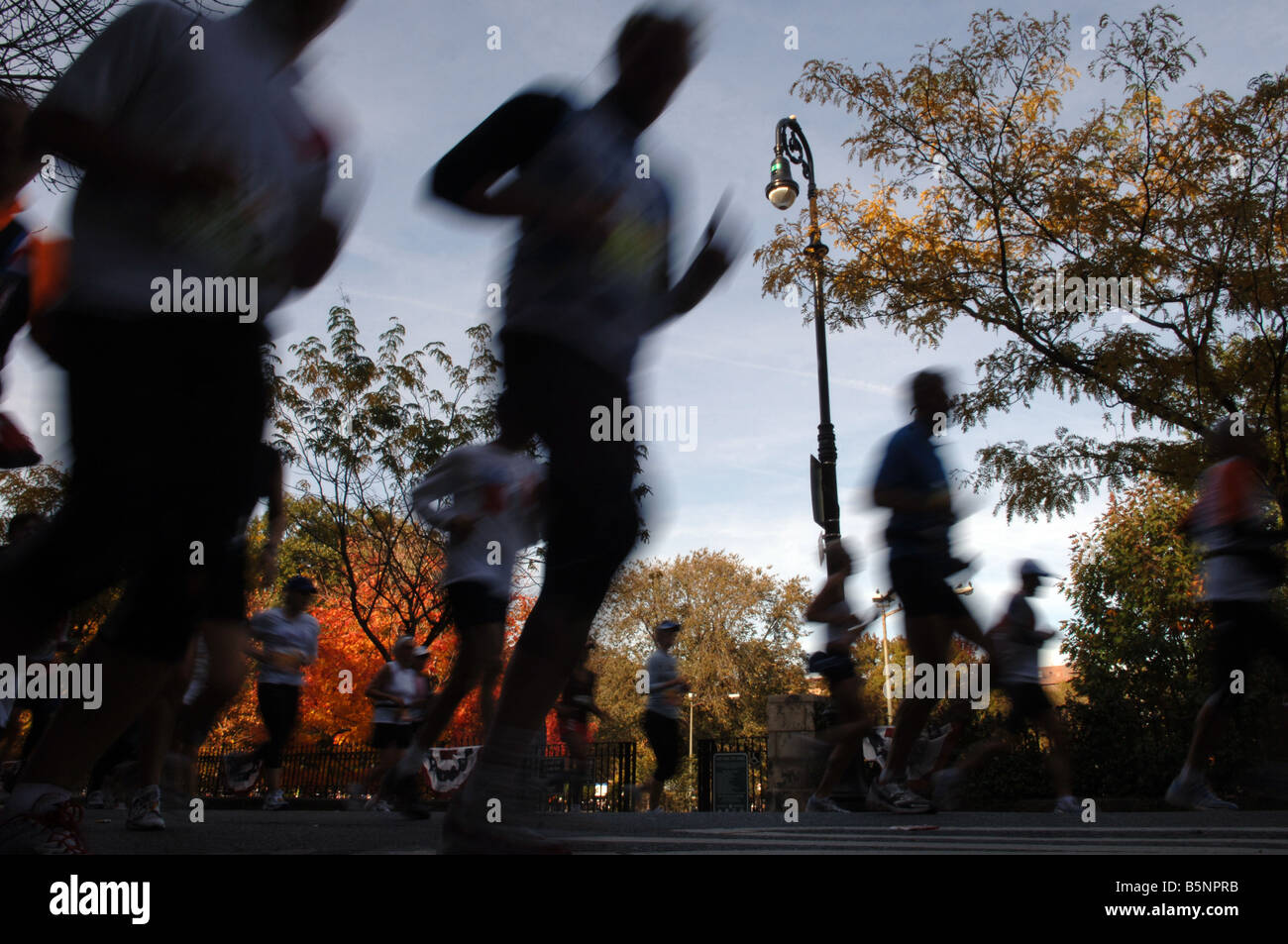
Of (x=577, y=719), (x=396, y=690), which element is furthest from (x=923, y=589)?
(x=396, y=690)

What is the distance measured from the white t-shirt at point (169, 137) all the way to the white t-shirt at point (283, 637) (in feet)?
19.0

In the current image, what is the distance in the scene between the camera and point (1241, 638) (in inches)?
185

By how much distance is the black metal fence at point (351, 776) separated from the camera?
1454 cm

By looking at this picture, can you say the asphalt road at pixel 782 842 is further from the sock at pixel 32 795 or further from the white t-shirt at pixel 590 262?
the white t-shirt at pixel 590 262

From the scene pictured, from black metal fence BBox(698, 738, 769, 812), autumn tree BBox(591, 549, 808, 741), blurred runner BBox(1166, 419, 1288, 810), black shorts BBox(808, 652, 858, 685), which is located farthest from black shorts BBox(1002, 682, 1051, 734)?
autumn tree BBox(591, 549, 808, 741)

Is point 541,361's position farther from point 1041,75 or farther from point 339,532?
point 339,532

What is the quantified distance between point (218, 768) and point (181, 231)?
2253 centimetres

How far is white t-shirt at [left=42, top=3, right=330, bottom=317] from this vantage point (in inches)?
67.2

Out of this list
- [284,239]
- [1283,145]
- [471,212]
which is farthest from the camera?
[1283,145]

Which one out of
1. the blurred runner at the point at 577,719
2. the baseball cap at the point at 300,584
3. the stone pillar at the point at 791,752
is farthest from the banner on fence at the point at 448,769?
the baseball cap at the point at 300,584

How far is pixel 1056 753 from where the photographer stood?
5.76 meters

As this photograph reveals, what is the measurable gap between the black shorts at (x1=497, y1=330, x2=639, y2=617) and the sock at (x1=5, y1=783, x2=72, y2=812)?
1.00 m
